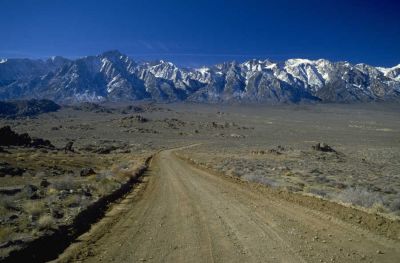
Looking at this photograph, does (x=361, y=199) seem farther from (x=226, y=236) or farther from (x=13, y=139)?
(x=13, y=139)

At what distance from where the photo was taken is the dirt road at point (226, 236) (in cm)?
920

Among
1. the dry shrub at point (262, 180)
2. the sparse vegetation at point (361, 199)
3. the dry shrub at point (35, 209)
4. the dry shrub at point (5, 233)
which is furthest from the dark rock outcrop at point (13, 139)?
the sparse vegetation at point (361, 199)

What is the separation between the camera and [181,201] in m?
17.4

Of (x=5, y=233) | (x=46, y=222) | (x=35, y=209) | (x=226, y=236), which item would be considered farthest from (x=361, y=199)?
(x=5, y=233)

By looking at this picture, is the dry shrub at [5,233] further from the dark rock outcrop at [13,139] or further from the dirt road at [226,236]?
the dark rock outcrop at [13,139]

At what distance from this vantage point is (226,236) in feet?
35.8

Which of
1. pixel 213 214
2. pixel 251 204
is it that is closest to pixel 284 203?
pixel 251 204

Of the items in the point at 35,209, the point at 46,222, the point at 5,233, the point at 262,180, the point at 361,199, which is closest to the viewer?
the point at 5,233

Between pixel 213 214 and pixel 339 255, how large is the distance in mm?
5684

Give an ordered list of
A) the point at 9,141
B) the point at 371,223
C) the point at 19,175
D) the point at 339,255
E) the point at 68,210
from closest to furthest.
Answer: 1. the point at 339,255
2. the point at 371,223
3. the point at 68,210
4. the point at 19,175
5. the point at 9,141

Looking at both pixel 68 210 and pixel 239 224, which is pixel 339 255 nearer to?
pixel 239 224

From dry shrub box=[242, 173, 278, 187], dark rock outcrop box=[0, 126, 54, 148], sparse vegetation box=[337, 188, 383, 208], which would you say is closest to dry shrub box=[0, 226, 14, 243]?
sparse vegetation box=[337, 188, 383, 208]

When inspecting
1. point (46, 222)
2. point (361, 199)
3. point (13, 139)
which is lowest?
point (13, 139)

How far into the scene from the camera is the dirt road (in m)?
9.20
